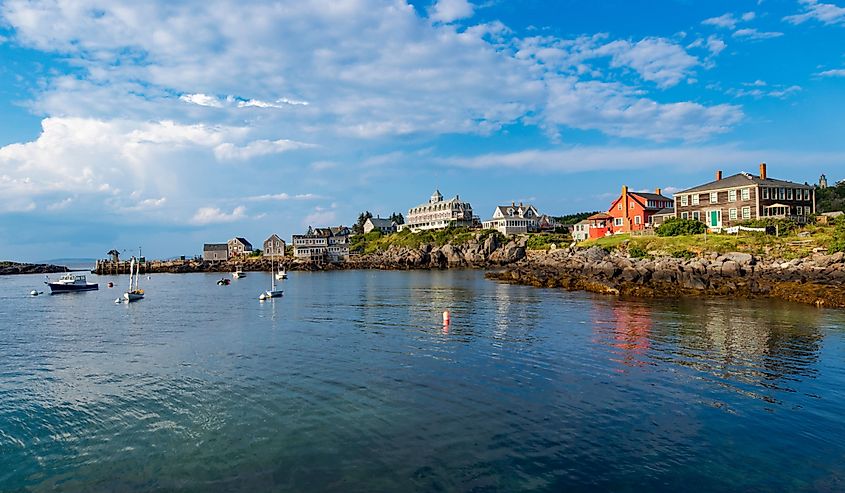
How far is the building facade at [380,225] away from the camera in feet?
607

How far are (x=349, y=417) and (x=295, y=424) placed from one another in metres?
1.81

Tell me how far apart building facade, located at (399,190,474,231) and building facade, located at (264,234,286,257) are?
4409cm

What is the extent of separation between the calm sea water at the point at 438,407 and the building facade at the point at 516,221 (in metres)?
101

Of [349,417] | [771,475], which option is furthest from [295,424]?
[771,475]

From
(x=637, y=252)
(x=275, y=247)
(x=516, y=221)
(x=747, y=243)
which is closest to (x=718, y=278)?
(x=747, y=243)

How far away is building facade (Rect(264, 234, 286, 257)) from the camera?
16025 cm

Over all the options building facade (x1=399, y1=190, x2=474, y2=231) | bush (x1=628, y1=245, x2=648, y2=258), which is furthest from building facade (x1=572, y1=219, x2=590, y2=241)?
building facade (x1=399, y1=190, x2=474, y2=231)

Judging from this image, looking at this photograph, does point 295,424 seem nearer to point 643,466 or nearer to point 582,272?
point 643,466

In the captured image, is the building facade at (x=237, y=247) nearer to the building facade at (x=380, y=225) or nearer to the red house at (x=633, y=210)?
the building facade at (x=380, y=225)

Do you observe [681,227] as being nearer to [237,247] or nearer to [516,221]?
[516,221]

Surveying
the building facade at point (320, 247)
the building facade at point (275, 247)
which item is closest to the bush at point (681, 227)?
the building facade at point (320, 247)

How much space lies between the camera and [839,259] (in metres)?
46.9

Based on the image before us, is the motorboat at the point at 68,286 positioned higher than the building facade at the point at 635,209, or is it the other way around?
the building facade at the point at 635,209

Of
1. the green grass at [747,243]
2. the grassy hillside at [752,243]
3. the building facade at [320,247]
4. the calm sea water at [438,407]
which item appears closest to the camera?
the calm sea water at [438,407]
